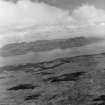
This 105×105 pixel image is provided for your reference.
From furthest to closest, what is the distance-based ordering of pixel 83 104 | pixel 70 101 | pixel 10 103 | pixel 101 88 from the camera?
pixel 101 88
pixel 10 103
pixel 70 101
pixel 83 104

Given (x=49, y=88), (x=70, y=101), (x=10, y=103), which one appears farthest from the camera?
(x=49, y=88)

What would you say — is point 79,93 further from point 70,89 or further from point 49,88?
point 49,88

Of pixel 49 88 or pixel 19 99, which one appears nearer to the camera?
pixel 19 99

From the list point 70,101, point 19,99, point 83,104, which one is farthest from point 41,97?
point 83,104

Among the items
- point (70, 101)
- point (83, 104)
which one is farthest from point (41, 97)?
point (83, 104)

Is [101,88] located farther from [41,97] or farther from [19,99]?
[19,99]

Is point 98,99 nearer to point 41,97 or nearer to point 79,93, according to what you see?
point 79,93

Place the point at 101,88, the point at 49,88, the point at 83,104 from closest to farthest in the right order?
the point at 83,104, the point at 101,88, the point at 49,88

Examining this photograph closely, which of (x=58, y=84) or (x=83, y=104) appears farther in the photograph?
(x=58, y=84)


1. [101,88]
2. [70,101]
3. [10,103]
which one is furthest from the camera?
[101,88]
